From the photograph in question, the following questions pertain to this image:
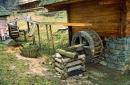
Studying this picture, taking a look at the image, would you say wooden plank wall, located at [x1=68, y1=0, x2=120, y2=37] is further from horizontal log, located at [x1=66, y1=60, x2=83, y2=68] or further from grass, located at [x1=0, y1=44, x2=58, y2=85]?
grass, located at [x1=0, y1=44, x2=58, y2=85]

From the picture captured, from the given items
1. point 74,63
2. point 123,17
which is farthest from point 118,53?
point 74,63

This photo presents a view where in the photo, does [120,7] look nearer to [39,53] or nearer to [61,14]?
[39,53]

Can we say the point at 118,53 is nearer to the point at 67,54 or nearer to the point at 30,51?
the point at 67,54

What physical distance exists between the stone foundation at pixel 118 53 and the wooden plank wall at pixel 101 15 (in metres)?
0.41

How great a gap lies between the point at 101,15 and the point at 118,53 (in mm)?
2088

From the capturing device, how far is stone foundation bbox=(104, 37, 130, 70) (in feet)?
36.4

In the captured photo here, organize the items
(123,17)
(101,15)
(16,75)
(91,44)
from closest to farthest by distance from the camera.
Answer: (16,75) → (123,17) → (91,44) → (101,15)

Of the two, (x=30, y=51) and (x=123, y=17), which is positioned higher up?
(x=123, y=17)

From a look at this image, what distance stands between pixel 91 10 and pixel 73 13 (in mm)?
1933

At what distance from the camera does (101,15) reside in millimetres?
12281

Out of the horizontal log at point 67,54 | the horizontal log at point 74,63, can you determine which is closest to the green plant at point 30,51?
the horizontal log at point 67,54

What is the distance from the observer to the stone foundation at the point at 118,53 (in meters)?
11.1

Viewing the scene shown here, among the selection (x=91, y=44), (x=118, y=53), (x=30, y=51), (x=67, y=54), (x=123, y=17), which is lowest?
(x=30, y=51)

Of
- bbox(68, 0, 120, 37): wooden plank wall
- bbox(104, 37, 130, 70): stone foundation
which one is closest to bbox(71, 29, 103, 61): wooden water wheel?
bbox(104, 37, 130, 70): stone foundation
